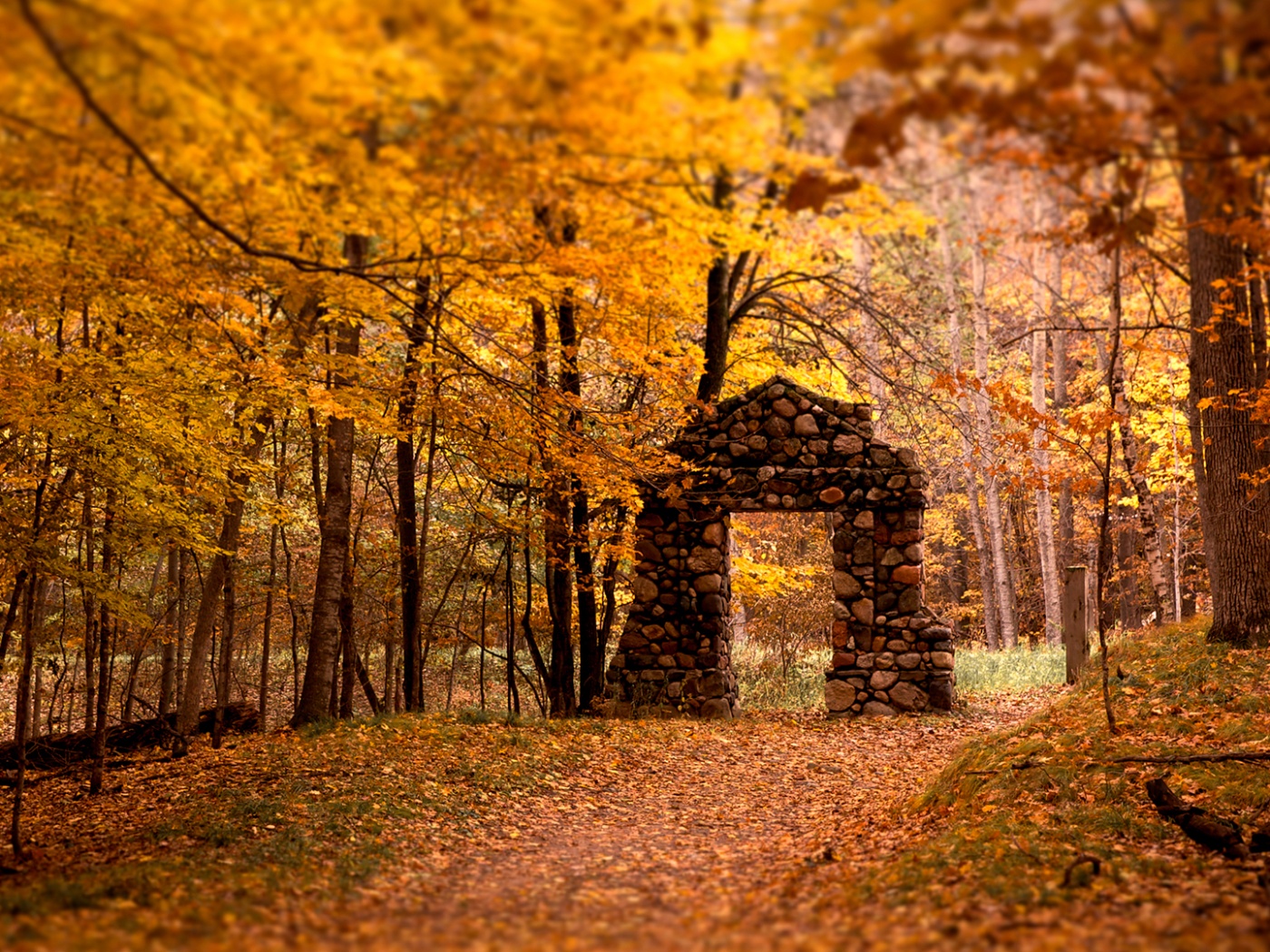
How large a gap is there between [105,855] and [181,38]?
460 centimetres

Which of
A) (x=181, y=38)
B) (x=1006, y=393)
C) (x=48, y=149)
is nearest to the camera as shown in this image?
(x=181, y=38)

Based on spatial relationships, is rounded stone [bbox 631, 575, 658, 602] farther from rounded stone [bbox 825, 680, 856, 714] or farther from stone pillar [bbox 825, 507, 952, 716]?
rounded stone [bbox 825, 680, 856, 714]

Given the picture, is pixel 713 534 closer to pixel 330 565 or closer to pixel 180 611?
pixel 330 565

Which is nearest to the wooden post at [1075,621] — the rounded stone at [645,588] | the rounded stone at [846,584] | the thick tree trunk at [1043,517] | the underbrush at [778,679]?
the rounded stone at [846,584]

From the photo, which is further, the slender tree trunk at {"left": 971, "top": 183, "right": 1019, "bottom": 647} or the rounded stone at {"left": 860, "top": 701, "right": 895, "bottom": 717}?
the slender tree trunk at {"left": 971, "top": 183, "right": 1019, "bottom": 647}

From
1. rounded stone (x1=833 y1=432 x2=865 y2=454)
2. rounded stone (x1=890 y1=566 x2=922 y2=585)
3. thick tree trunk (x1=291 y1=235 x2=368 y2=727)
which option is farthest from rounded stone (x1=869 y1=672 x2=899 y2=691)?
thick tree trunk (x1=291 y1=235 x2=368 y2=727)

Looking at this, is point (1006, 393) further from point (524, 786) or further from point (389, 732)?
point (389, 732)

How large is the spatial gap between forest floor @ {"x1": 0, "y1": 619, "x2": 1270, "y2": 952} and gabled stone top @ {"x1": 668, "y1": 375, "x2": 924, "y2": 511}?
2.95 meters

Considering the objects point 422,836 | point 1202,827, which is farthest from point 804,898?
point 422,836

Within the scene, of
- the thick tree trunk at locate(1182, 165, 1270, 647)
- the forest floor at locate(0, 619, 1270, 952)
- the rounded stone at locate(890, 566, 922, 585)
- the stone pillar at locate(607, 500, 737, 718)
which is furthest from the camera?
the stone pillar at locate(607, 500, 737, 718)

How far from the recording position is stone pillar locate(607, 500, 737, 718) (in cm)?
1109

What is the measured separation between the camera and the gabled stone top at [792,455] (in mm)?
11133

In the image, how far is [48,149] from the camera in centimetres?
379

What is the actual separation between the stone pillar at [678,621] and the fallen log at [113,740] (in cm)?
435
